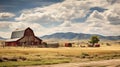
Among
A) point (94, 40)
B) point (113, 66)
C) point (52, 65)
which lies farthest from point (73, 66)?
point (94, 40)

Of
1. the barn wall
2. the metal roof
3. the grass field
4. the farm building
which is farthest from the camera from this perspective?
the metal roof

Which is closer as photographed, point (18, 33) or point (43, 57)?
point (43, 57)

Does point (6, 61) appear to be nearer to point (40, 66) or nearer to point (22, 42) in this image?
point (40, 66)

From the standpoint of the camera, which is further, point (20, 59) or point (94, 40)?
point (94, 40)

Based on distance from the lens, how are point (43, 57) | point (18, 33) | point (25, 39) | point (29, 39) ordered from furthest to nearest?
point (18, 33)
point (29, 39)
point (25, 39)
point (43, 57)

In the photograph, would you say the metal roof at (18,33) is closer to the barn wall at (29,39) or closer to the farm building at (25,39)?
the farm building at (25,39)

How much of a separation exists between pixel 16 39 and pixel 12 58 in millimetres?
51453

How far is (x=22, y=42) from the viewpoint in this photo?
93.4 m

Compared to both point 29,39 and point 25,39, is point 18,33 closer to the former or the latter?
point 25,39

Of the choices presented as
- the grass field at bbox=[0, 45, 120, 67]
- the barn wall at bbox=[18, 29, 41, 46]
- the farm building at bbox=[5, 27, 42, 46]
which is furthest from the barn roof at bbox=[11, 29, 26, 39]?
the grass field at bbox=[0, 45, 120, 67]

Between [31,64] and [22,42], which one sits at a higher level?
[22,42]

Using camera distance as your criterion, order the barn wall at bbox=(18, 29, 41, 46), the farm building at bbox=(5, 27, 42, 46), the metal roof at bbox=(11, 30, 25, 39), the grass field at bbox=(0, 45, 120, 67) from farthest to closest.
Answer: the metal roof at bbox=(11, 30, 25, 39)
the barn wall at bbox=(18, 29, 41, 46)
the farm building at bbox=(5, 27, 42, 46)
the grass field at bbox=(0, 45, 120, 67)

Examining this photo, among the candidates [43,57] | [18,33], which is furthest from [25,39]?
[43,57]

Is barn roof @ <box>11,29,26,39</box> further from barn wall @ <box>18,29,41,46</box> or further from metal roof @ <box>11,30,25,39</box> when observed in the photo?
barn wall @ <box>18,29,41,46</box>
